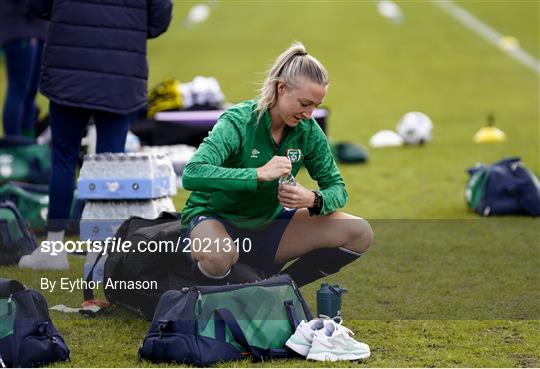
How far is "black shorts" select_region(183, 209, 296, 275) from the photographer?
558 centimetres

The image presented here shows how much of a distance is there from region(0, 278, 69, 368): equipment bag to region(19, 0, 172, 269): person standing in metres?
1.90

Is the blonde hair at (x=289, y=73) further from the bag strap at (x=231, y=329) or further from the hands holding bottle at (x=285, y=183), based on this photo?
the bag strap at (x=231, y=329)

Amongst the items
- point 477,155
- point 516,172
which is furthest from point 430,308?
point 477,155

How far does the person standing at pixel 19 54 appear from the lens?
31.6ft

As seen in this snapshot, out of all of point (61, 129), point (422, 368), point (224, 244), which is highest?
point (61, 129)

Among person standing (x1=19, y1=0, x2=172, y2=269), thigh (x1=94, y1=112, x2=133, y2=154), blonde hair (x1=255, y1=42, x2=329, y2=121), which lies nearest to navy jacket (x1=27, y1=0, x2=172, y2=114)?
person standing (x1=19, y1=0, x2=172, y2=269)

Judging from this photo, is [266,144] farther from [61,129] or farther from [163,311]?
[61,129]

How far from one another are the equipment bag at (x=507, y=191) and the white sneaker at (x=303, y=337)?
398 cm

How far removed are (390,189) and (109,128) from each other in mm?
3838

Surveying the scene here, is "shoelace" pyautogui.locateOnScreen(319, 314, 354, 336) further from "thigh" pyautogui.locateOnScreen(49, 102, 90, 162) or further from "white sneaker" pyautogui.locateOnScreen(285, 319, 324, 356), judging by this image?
"thigh" pyautogui.locateOnScreen(49, 102, 90, 162)

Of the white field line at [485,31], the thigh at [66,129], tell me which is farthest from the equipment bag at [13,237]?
the white field line at [485,31]

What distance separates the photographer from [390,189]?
403 inches

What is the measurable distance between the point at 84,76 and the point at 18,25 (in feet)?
9.98

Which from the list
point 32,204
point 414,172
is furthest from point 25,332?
point 414,172
